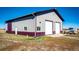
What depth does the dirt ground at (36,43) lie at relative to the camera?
3.78m

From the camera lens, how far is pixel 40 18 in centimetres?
388


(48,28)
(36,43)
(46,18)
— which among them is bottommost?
(36,43)

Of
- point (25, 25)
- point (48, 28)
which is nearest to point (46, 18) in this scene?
point (48, 28)

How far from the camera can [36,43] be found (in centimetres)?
384

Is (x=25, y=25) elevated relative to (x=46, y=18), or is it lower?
lower

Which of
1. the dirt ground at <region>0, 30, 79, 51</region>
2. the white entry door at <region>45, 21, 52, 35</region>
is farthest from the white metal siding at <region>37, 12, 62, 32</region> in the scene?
the dirt ground at <region>0, 30, 79, 51</region>

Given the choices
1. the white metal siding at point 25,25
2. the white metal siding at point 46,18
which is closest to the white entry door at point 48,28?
the white metal siding at point 46,18

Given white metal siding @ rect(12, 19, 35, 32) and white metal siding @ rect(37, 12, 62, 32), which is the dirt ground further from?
white metal siding @ rect(37, 12, 62, 32)

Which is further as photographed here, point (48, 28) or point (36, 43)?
point (48, 28)

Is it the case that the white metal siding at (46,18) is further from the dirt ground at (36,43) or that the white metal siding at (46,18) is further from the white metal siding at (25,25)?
the dirt ground at (36,43)

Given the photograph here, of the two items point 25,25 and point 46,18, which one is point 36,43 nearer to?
point 25,25

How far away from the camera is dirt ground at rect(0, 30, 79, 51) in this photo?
378 centimetres

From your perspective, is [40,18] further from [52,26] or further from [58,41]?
[58,41]
